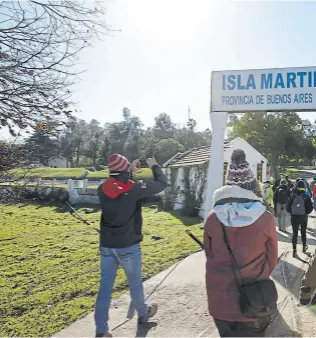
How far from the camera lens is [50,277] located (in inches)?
266

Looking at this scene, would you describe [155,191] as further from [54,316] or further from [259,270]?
[54,316]

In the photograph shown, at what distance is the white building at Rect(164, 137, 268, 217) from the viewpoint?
A: 46.5ft

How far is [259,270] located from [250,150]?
1391 cm

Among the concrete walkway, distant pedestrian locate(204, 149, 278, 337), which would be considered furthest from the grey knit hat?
the concrete walkway

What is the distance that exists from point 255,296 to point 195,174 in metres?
12.4

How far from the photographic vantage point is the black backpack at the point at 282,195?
36.7 feet

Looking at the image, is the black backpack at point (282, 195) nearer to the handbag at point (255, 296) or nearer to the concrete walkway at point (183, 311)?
the concrete walkway at point (183, 311)

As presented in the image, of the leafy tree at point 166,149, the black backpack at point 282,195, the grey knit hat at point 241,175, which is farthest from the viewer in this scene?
the leafy tree at point 166,149

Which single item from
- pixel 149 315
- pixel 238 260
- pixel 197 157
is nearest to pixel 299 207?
pixel 149 315

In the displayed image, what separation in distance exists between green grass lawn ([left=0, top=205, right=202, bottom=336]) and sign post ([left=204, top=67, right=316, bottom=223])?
2686mm

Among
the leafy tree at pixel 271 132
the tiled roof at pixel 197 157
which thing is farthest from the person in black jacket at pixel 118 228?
the leafy tree at pixel 271 132

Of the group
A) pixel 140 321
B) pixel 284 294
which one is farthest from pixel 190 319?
pixel 284 294

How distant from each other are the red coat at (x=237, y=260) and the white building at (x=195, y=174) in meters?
10.5

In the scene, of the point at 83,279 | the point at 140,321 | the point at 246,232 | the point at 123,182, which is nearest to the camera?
the point at 246,232
